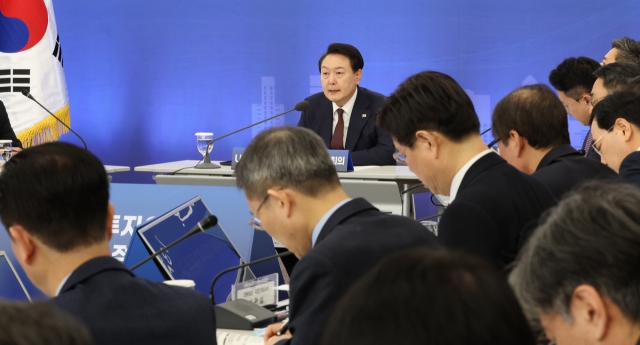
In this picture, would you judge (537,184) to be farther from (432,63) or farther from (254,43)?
(254,43)

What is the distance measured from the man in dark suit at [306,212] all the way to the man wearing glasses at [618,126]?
1.37m

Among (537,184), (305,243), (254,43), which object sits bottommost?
(305,243)

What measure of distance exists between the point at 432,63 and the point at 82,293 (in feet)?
17.6

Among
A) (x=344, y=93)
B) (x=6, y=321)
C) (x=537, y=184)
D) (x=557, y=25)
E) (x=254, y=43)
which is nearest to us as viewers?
(x=6, y=321)

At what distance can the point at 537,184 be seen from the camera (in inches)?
73.5

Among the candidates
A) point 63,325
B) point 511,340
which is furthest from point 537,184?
point 63,325

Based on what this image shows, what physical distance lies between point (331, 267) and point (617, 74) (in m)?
2.58

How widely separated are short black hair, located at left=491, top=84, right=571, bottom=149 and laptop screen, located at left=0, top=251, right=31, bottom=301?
153 centimetres

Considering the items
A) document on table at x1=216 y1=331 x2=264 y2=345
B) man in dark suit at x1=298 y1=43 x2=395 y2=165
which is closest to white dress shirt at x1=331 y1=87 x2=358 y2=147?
man in dark suit at x1=298 y1=43 x2=395 y2=165

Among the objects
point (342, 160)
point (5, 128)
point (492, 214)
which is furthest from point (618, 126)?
point (5, 128)

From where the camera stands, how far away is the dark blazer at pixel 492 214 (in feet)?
5.37

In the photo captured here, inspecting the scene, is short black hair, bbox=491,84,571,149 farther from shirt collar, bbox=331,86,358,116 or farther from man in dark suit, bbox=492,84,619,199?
shirt collar, bbox=331,86,358,116

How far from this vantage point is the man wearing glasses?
2703 millimetres

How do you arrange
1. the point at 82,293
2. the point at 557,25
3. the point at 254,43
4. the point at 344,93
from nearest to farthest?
the point at 82,293, the point at 344,93, the point at 557,25, the point at 254,43
